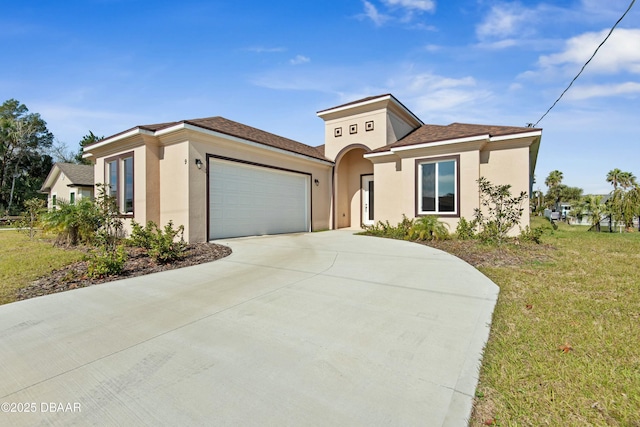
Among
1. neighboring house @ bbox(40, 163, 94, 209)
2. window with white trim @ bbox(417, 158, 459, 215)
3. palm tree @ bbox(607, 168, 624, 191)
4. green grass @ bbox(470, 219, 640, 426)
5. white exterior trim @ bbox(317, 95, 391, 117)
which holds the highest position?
white exterior trim @ bbox(317, 95, 391, 117)

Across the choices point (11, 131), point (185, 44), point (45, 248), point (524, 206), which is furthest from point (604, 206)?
point (11, 131)

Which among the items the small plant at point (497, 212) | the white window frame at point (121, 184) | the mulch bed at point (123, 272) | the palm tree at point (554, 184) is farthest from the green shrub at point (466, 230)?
the palm tree at point (554, 184)

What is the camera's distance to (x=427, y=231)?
9836 mm

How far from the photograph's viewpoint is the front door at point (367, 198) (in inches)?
591

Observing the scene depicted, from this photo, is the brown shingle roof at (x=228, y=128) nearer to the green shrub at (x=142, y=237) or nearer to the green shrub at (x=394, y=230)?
the green shrub at (x=142, y=237)

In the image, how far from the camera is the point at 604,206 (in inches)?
650

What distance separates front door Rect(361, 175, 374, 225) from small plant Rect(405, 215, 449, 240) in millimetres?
4782

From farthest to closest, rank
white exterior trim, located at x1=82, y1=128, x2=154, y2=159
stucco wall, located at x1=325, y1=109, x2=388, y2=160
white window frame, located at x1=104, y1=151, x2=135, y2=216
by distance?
1. stucco wall, located at x1=325, y1=109, x2=388, y2=160
2. white window frame, located at x1=104, y1=151, x2=135, y2=216
3. white exterior trim, located at x1=82, y1=128, x2=154, y2=159

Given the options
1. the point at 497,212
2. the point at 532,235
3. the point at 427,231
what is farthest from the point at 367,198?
the point at 532,235

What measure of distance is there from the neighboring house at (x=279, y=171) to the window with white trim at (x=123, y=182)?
0.04 m

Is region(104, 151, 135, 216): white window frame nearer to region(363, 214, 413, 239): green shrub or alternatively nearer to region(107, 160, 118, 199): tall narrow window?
region(107, 160, 118, 199): tall narrow window

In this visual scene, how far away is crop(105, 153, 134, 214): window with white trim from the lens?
1034 cm

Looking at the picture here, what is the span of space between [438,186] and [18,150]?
41.5 meters

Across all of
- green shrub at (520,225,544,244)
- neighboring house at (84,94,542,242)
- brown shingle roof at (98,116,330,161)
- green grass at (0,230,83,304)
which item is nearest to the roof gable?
neighboring house at (84,94,542,242)
